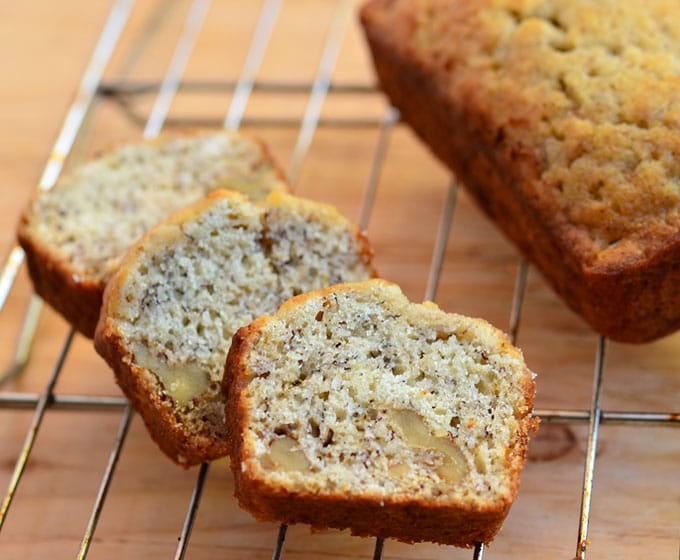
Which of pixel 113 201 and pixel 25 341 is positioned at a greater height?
pixel 113 201

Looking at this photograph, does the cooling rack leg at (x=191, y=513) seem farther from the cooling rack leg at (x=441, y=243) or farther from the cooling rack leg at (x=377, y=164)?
the cooling rack leg at (x=377, y=164)

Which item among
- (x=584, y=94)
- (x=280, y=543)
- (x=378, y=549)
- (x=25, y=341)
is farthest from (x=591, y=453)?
(x=25, y=341)

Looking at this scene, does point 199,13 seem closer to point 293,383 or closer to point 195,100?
point 195,100

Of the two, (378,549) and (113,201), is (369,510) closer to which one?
(378,549)

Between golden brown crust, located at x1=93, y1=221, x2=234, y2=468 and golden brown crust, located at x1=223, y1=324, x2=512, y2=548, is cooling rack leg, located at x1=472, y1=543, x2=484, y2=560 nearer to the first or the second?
golden brown crust, located at x1=223, y1=324, x2=512, y2=548

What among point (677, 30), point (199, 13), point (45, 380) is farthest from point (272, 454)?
point (199, 13)

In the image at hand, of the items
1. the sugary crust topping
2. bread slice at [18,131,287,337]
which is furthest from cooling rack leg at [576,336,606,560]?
bread slice at [18,131,287,337]
